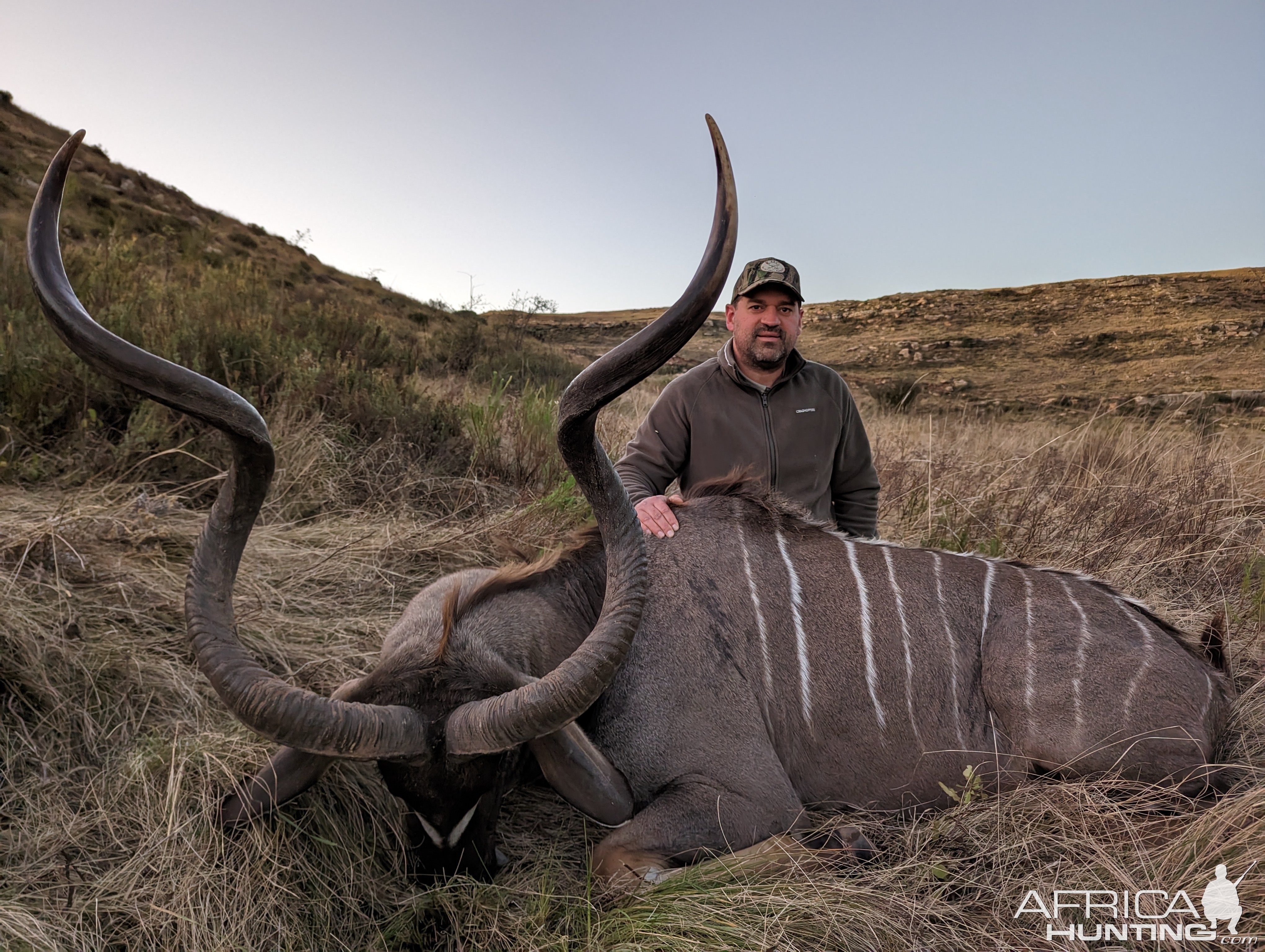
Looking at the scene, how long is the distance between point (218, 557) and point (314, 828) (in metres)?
1.06

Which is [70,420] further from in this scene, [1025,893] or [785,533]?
[1025,893]

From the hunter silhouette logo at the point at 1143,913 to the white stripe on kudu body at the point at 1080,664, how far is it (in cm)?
73

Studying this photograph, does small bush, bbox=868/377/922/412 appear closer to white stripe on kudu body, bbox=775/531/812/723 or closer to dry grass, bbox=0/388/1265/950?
dry grass, bbox=0/388/1265/950

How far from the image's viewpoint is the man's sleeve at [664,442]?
445cm

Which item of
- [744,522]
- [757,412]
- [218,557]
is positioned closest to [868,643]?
[744,522]

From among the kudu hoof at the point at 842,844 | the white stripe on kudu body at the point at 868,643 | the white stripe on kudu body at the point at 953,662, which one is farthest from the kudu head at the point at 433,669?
the white stripe on kudu body at the point at 953,662

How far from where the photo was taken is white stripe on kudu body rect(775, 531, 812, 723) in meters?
3.05

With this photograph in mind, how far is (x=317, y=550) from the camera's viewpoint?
4613mm

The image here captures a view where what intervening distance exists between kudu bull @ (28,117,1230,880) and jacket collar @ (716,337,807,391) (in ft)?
4.01

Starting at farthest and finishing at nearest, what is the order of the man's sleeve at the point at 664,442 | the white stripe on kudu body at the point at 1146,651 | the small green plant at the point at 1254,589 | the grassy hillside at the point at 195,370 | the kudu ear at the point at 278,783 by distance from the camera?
the grassy hillside at the point at 195,370
the man's sleeve at the point at 664,442
the small green plant at the point at 1254,589
the white stripe on kudu body at the point at 1146,651
the kudu ear at the point at 278,783

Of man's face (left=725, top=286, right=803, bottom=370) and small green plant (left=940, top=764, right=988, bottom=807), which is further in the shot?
man's face (left=725, top=286, right=803, bottom=370)

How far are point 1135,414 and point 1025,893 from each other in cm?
904

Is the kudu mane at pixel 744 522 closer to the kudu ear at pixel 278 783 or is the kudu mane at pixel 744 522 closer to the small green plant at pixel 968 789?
the kudu ear at pixel 278 783

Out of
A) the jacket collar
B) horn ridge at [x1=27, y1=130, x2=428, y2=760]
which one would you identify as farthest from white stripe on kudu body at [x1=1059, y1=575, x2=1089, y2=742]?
horn ridge at [x1=27, y1=130, x2=428, y2=760]
